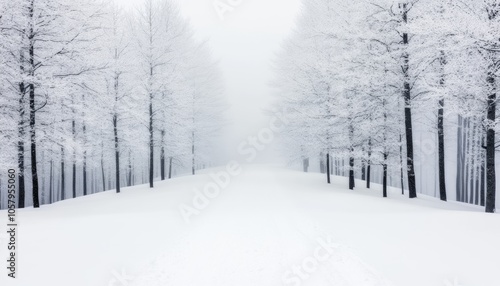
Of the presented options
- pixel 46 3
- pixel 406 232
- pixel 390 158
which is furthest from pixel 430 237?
pixel 46 3

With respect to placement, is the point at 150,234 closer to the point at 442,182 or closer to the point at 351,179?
the point at 351,179

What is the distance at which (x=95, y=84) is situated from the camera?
17.3m

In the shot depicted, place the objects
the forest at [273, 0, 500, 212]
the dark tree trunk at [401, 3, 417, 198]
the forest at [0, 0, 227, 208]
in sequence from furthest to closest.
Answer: the dark tree trunk at [401, 3, 417, 198] → the forest at [0, 0, 227, 208] → the forest at [273, 0, 500, 212]

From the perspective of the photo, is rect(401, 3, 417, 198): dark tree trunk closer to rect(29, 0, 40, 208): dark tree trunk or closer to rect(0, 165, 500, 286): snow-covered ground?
rect(0, 165, 500, 286): snow-covered ground

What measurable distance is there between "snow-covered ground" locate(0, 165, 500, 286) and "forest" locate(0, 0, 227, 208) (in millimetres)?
4752

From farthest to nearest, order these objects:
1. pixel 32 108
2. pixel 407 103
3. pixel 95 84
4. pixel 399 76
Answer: pixel 95 84, pixel 407 103, pixel 399 76, pixel 32 108

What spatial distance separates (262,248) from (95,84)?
1595 cm

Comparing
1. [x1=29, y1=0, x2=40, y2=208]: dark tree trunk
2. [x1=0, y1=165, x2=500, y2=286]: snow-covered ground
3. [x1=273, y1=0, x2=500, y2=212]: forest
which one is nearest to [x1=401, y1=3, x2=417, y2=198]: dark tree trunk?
[x1=273, y1=0, x2=500, y2=212]: forest

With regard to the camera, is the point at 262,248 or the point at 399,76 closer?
the point at 262,248

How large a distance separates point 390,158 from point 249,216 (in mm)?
8636

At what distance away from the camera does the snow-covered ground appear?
15.8 feet

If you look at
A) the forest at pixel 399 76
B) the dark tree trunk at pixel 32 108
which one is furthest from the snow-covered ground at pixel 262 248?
the forest at pixel 399 76

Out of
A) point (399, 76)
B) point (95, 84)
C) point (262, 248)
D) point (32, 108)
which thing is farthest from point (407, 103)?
point (95, 84)

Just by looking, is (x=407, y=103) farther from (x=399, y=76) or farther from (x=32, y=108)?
(x=32, y=108)
